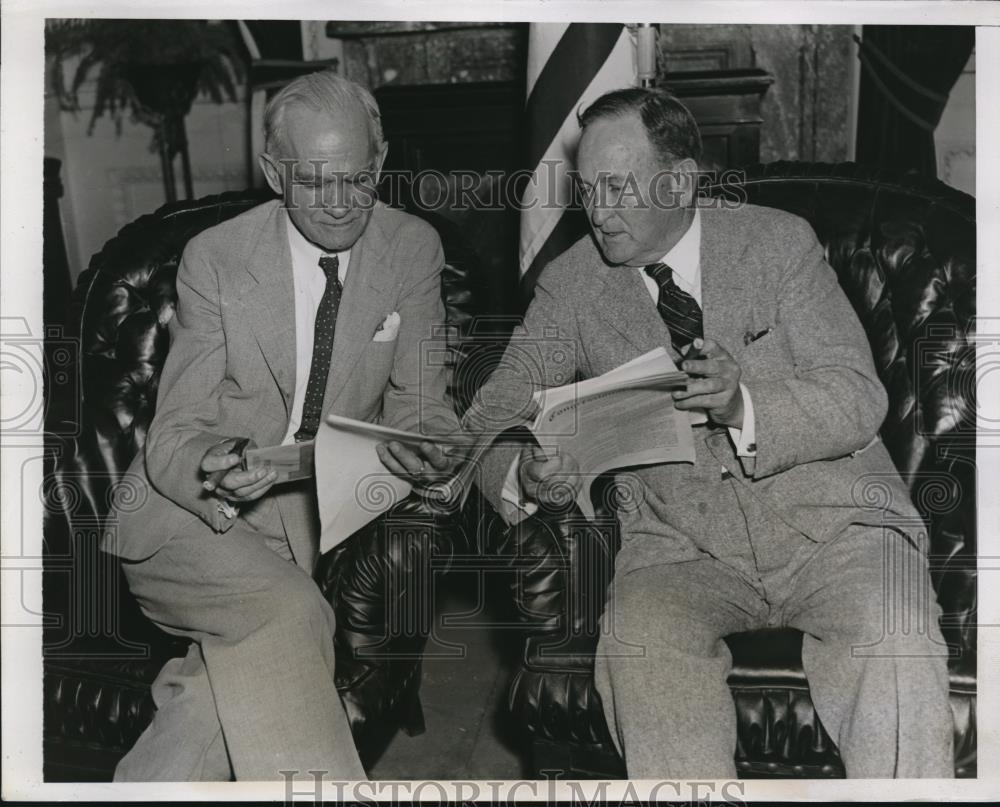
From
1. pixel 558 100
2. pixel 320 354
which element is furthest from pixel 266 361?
pixel 558 100

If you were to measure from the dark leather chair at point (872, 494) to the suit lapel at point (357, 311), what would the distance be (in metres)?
0.45

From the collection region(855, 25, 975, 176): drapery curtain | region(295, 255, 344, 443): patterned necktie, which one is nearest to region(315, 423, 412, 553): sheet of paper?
region(295, 255, 344, 443): patterned necktie

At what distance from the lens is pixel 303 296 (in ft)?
6.38

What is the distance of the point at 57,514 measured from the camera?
6.58ft

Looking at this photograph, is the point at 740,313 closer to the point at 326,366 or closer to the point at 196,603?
the point at 326,366

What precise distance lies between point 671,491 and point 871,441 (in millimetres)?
379

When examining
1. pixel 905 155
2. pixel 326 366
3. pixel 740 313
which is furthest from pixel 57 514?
pixel 905 155

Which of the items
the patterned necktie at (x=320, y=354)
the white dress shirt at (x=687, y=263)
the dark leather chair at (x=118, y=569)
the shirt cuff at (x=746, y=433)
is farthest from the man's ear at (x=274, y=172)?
the shirt cuff at (x=746, y=433)

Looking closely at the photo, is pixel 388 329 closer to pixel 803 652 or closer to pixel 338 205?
pixel 338 205

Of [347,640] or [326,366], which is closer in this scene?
[347,640]

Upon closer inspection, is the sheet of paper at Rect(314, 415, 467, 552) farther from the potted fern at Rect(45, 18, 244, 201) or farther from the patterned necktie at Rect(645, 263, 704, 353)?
the potted fern at Rect(45, 18, 244, 201)

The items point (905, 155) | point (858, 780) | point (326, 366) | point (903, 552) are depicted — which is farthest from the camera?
point (905, 155)

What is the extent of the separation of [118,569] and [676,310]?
3.92 feet

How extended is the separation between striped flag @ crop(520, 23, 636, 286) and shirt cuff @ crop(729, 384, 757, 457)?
885 mm
